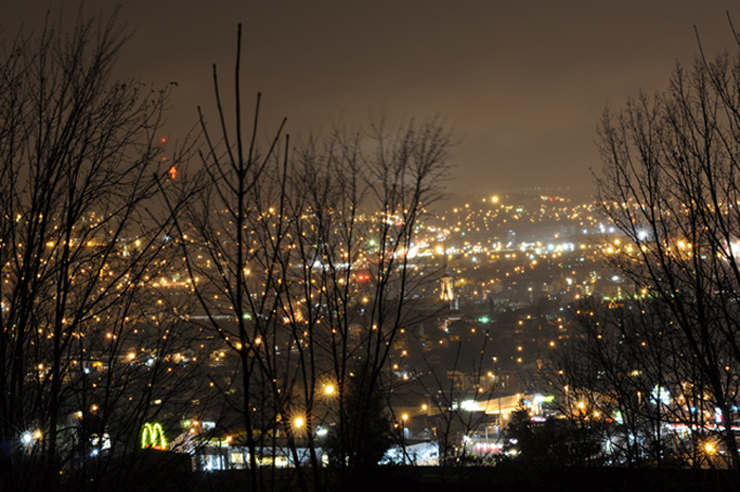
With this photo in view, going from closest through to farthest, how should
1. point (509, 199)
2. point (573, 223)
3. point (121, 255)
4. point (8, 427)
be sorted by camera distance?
point (8, 427) → point (121, 255) → point (573, 223) → point (509, 199)

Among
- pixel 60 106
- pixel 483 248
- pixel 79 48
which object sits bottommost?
pixel 60 106

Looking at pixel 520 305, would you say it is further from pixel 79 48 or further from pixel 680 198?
pixel 79 48

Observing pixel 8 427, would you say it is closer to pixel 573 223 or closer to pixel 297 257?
pixel 297 257

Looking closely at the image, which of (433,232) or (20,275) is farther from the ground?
(433,232)

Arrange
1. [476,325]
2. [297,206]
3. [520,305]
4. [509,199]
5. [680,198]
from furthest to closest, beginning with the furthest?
[509,199] → [520,305] → [476,325] → [680,198] → [297,206]

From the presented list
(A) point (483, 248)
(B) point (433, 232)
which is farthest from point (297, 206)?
(A) point (483, 248)

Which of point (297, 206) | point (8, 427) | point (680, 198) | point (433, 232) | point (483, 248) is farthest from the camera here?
point (483, 248)

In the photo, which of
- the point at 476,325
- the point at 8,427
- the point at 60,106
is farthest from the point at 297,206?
the point at 476,325

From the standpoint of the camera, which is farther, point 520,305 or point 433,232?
point 520,305

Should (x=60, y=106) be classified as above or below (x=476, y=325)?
below
